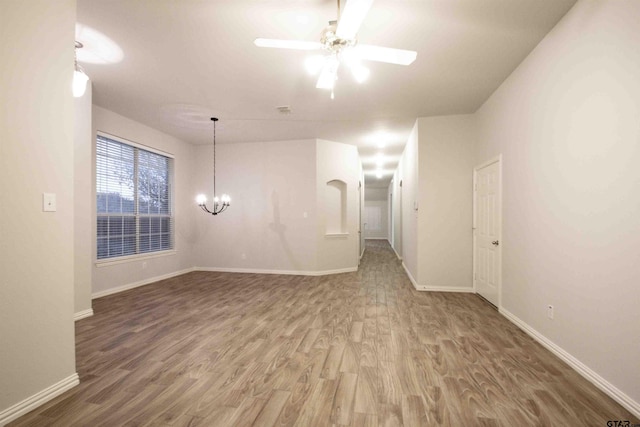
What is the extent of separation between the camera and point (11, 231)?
5.44 ft

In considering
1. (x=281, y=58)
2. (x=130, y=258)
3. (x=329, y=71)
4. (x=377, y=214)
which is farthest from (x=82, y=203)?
(x=377, y=214)

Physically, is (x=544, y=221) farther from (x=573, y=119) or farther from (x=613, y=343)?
(x=613, y=343)

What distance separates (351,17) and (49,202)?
2.35m

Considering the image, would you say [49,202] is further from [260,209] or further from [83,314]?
[260,209]

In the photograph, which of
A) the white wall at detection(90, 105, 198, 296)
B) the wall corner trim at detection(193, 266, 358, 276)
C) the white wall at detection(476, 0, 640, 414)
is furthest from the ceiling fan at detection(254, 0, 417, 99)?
the wall corner trim at detection(193, 266, 358, 276)

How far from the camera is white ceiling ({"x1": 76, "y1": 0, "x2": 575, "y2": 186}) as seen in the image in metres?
2.36

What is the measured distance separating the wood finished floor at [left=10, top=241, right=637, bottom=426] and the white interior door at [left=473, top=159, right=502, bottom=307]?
1.43 feet

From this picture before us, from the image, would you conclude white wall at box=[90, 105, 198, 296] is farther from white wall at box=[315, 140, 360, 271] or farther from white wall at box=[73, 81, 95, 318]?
white wall at box=[315, 140, 360, 271]

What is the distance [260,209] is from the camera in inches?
253

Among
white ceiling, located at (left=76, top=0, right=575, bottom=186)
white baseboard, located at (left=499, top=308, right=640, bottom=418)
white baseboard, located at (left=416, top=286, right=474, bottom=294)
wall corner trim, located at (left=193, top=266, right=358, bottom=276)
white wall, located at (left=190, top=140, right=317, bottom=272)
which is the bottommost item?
wall corner trim, located at (left=193, top=266, right=358, bottom=276)

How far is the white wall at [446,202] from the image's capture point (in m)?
4.65

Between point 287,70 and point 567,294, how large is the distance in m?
3.59

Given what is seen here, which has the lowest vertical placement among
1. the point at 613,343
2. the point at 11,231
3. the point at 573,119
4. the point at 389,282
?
the point at 389,282

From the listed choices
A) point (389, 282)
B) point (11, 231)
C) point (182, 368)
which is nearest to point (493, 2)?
point (11, 231)
